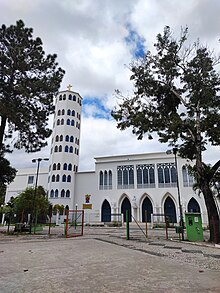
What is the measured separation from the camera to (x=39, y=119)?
17.9 m

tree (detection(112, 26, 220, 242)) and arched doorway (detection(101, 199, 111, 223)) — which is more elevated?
tree (detection(112, 26, 220, 242))

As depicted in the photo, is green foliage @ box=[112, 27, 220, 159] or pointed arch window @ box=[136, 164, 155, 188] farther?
pointed arch window @ box=[136, 164, 155, 188]

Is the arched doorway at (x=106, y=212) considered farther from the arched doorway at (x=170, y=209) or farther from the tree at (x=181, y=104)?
the tree at (x=181, y=104)

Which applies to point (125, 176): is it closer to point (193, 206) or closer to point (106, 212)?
point (106, 212)

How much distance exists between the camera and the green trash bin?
13344 millimetres

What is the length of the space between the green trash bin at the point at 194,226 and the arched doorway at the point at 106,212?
28.5 m

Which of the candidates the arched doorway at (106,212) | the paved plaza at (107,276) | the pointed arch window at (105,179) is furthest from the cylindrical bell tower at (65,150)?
the paved plaza at (107,276)

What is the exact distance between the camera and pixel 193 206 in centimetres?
3716

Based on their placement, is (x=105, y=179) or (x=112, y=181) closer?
(x=112, y=181)

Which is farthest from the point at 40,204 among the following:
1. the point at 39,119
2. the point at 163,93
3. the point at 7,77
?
the point at 163,93

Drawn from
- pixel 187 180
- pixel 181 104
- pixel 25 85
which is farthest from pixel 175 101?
pixel 187 180

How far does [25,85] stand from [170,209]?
30.8 meters

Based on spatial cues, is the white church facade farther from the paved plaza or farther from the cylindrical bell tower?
the paved plaza

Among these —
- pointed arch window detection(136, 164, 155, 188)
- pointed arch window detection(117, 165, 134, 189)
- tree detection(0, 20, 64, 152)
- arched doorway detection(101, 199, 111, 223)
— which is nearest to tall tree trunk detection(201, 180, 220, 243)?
tree detection(0, 20, 64, 152)
